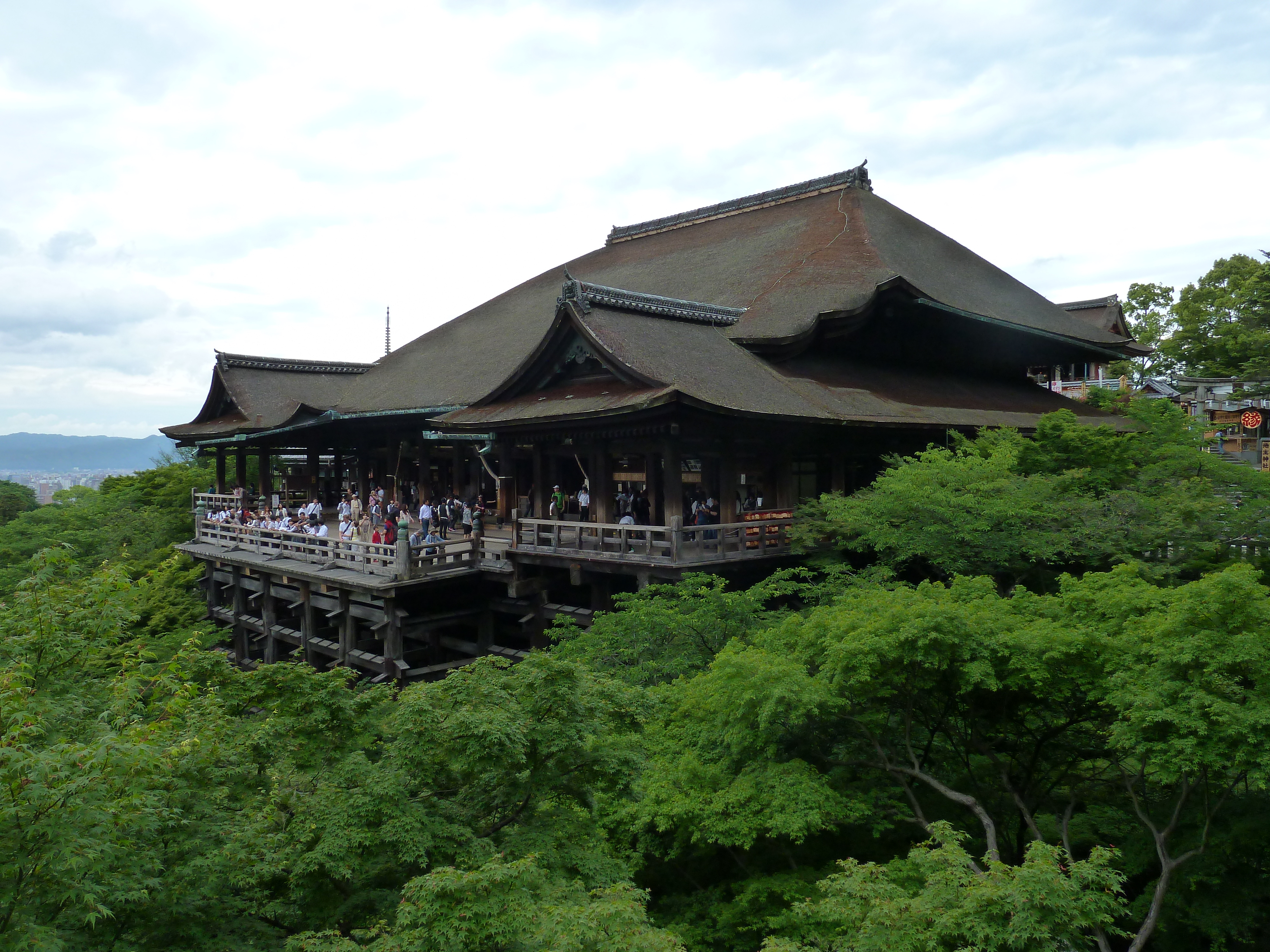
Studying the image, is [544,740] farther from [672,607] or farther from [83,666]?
[672,607]

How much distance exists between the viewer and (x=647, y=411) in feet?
50.0

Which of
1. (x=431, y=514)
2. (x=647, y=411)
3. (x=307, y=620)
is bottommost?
(x=307, y=620)

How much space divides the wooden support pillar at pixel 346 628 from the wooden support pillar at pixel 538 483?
16.5 feet

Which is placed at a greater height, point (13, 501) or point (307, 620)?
point (13, 501)

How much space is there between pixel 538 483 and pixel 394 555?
3.68m

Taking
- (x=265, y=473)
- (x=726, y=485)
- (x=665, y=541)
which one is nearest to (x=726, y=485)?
(x=726, y=485)

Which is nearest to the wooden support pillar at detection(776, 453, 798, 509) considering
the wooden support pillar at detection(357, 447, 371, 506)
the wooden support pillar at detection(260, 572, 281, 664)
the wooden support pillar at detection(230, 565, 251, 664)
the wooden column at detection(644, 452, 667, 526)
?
the wooden column at detection(644, 452, 667, 526)

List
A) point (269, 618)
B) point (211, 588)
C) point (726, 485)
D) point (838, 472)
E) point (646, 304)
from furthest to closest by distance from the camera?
point (211, 588) < point (269, 618) < point (838, 472) < point (646, 304) < point (726, 485)

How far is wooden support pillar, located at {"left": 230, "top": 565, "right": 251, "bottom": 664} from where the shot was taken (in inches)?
1029

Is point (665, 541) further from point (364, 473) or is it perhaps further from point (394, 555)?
point (364, 473)

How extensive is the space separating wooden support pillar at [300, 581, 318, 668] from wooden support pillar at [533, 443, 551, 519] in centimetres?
688

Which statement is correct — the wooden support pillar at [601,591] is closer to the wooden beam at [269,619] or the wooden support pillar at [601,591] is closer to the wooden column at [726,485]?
the wooden column at [726,485]

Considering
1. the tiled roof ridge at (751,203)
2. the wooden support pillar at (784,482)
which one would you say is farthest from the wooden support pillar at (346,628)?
the tiled roof ridge at (751,203)

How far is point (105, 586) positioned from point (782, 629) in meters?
7.92
